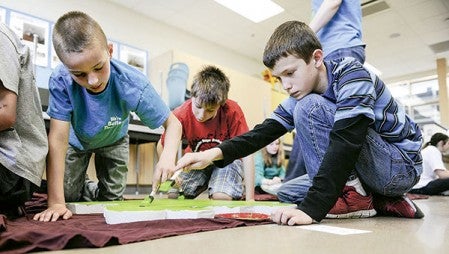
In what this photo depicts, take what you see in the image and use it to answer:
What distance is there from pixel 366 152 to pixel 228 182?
89 cm

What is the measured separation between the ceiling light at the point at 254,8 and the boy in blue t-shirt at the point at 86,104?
3323mm

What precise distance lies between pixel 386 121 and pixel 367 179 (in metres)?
0.20

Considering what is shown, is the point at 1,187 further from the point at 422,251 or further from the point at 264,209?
the point at 422,251

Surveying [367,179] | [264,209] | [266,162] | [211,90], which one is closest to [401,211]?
[367,179]

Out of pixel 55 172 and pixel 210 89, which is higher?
pixel 210 89

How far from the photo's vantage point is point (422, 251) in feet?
2.03

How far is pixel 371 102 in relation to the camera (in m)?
0.92

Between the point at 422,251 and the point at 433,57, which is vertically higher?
the point at 433,57

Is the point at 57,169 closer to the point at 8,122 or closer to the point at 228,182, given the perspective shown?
the point at 8,122

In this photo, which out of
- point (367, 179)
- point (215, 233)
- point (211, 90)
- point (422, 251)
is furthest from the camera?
point (211, 90)

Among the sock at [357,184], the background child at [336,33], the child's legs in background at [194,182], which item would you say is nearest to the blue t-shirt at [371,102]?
the sock at [357,184]

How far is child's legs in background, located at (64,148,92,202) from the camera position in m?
1.67

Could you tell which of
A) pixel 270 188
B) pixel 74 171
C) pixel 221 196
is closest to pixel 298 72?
pixel 221 196

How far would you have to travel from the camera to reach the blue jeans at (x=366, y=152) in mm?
1027
